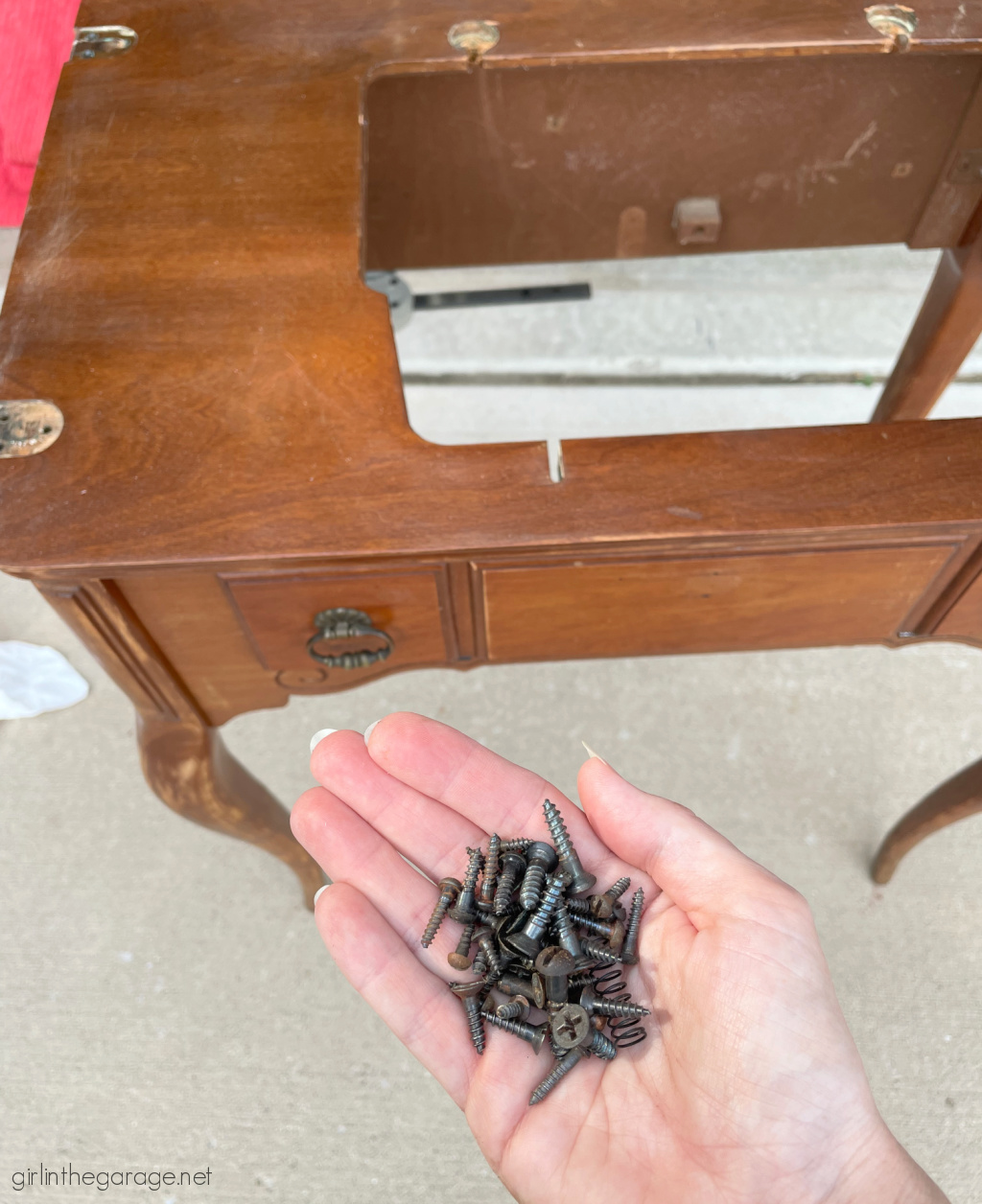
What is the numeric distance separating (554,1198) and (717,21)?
98 cm

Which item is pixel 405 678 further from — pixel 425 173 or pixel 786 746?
pixel 425 173

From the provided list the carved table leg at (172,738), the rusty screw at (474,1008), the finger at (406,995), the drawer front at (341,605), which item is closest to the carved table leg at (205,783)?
the carved table leg at (172,738)

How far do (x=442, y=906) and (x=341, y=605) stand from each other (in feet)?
0.82

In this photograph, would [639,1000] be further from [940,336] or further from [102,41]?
[102,41]

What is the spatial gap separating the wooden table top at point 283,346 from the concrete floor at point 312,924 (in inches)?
31.8

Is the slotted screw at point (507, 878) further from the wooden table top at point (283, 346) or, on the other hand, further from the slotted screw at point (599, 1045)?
the wooden table top at point (283, 346)

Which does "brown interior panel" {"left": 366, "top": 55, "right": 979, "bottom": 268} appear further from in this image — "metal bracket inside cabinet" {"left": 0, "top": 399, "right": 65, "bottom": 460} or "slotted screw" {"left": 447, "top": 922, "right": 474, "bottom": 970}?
"slotted screw" {"left": 447, "top": 922, "right": 474, "bottom": 970}

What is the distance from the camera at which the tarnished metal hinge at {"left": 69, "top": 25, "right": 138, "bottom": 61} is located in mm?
918

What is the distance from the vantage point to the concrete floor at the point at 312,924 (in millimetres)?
1198

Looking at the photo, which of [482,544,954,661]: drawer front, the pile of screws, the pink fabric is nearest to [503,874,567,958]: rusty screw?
the pile of screws

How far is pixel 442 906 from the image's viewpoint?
77 cm

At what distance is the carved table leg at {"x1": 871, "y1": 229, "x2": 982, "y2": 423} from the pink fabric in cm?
110

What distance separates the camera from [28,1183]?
3.86 feet

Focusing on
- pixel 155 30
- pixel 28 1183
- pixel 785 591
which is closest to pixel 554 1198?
pixel 785 591
